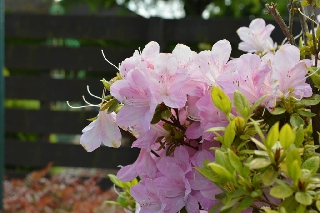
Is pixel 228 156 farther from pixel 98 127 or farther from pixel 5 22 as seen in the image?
pixel 5 22

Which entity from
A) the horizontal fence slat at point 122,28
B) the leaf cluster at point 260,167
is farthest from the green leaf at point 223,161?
the horizontal fence slat at point 122,28

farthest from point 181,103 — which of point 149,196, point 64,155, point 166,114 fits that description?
point 64,155

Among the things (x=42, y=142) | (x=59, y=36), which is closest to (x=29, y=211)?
(x=42, y=142)

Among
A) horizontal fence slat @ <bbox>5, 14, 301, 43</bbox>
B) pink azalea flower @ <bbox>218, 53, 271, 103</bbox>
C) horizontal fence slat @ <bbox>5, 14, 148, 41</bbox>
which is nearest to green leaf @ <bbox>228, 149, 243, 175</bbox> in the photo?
pink azalea flower @ <bbox>218, 53, 271, 103</bbox>

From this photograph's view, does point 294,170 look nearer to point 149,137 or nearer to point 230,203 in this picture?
point 230,203

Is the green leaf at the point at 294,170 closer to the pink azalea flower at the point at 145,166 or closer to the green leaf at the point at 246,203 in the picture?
the green leaf at the point at 246,203

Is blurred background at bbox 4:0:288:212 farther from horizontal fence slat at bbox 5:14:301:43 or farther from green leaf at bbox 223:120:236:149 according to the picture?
green leaf at bbox 223:120:236:149
